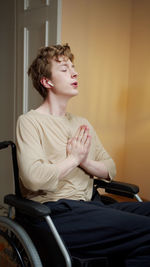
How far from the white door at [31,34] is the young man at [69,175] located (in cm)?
78

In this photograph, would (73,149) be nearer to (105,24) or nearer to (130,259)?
(130,259)

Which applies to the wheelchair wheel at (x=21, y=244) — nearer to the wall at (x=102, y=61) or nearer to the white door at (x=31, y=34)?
the white door at (x=31, y=34)

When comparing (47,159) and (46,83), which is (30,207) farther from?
(46,83)

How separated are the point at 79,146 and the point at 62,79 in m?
0.34

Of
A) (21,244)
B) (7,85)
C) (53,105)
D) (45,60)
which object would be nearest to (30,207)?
(21,244)

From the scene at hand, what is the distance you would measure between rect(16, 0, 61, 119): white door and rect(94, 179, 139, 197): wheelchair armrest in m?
1.00

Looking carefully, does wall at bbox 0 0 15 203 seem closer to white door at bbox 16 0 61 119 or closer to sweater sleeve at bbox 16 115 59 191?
white door at bbox 16 0 61 119

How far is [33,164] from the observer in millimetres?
1305

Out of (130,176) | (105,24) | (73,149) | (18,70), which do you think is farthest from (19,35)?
(130,176)

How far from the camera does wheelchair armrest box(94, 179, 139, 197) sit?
159 centimetres

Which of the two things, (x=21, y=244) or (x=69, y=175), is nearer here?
(x=21, y=244)

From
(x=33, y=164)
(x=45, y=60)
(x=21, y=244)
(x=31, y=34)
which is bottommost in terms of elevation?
(x=21, y=244)

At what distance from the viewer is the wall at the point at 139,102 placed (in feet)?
10.2

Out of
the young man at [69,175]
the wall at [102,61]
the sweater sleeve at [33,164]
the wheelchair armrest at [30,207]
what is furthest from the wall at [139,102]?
the wheelchair armrest at [30,207]
